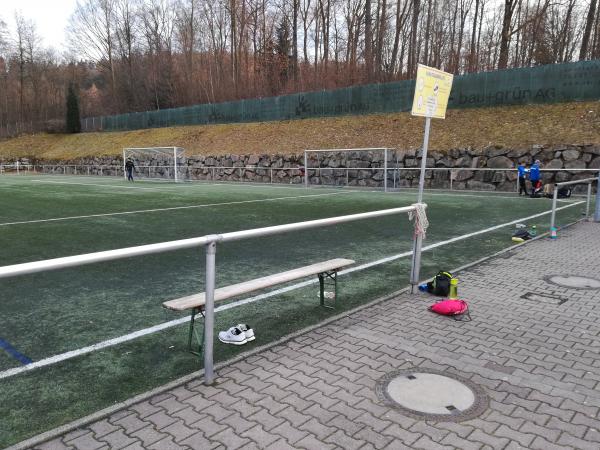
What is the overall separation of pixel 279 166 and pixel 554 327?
26146mm

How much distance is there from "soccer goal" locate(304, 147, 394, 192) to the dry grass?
1.31m

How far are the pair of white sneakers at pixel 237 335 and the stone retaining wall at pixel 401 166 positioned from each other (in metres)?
18.8

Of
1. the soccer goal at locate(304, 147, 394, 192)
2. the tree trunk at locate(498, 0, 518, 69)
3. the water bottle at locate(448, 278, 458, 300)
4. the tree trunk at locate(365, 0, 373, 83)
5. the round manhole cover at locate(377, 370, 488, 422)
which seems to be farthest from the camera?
the tree trunk at locate(365, 0, 373, 83)

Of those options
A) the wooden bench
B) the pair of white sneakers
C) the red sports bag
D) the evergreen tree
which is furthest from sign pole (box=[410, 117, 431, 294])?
the evergreen tree

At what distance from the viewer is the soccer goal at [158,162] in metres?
36.2

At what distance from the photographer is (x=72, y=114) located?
183 ft

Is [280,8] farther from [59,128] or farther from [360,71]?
[59,128]

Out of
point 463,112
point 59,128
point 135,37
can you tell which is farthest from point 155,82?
point 463,112

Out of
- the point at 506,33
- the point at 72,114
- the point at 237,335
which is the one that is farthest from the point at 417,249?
the point at 72,114

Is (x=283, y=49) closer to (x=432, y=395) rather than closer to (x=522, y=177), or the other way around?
(x=522, y=177)

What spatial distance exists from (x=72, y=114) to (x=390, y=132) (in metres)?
43.5

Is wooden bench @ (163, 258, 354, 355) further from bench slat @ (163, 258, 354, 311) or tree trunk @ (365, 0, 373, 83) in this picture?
tree trunk @ (365, 0, 373, 83)

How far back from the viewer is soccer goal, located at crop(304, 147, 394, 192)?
25.7m

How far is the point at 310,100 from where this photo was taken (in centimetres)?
3338
